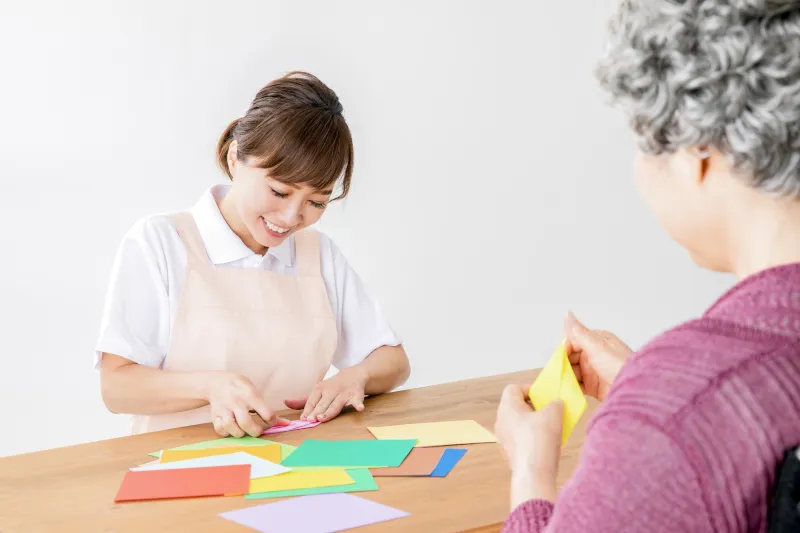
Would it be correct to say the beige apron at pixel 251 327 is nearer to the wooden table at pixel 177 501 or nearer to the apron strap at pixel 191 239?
the apron strap at pixel 191 239

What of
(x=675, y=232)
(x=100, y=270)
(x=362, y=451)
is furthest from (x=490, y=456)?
(x=100, y=270)

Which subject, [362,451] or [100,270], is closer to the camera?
[362,451]

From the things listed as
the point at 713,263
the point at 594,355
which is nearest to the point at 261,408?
the point at 594,355

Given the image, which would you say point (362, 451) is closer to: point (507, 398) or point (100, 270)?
point (507, 398)

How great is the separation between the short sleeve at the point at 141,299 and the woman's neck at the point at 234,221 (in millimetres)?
208

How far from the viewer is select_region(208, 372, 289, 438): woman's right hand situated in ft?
6.22

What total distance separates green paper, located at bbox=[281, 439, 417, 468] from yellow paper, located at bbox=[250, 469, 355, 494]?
0.16 ft

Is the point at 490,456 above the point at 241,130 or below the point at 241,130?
below

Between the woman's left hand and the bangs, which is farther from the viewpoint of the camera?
the bangs

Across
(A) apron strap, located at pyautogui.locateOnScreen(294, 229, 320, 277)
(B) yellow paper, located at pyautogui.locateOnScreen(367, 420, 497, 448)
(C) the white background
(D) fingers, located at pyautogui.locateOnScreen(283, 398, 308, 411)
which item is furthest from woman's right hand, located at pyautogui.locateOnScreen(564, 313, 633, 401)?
(C) the white background

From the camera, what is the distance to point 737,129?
0.86m

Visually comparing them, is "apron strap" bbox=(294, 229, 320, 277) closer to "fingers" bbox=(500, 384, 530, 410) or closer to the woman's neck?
the woman's neck

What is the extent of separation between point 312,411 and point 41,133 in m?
1.92

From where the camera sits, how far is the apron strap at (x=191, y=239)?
239 centimetres
